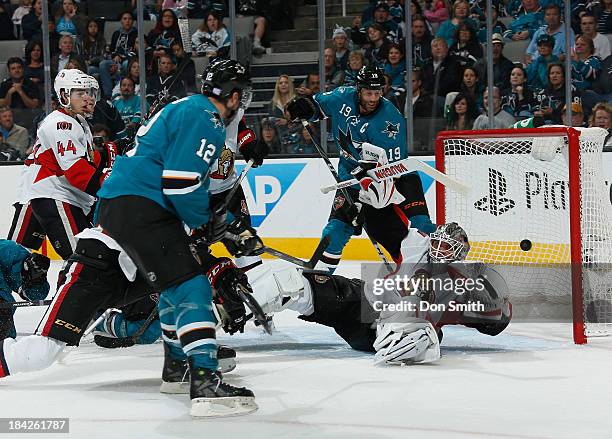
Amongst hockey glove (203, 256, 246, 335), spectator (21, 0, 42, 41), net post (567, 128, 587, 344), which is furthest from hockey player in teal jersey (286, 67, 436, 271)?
spectator (21, 0, 42, 41)

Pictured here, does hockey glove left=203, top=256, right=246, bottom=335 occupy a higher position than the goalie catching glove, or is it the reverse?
the goalie catching glove

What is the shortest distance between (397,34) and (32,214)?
10.2 feet

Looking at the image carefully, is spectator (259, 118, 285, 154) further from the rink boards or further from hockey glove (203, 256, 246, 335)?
hockey glove (203, 256, 246, 335)

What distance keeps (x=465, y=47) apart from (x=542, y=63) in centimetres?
52

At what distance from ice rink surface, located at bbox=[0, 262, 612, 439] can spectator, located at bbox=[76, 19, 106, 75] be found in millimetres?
4004

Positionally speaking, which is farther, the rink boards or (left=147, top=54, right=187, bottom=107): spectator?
(left=147, top=54, right=187, bottom=107): spectator

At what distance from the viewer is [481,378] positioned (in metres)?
3.61

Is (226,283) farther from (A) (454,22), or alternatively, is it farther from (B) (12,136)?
(B) (12,136)

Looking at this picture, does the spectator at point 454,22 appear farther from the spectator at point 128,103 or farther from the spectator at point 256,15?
the spectator at point 128,103

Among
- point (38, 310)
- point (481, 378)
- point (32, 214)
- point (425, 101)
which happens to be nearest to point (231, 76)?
point (481, 378)

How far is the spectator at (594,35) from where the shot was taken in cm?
687

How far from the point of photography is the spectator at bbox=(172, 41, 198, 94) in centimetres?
769

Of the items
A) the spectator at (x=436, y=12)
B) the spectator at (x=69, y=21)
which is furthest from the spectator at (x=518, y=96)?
the spectator at (x=69, y=21)

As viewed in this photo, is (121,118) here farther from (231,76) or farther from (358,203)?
(231,76)
